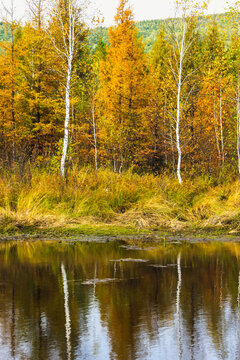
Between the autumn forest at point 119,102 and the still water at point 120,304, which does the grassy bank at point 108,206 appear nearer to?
the still water at point 120,304

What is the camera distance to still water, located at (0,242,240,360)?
16.7 ft

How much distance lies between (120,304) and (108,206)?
9.47 meters

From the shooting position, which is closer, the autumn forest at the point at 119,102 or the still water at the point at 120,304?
the still water at the point at 120,304

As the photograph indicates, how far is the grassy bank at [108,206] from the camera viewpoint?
48.6 feet

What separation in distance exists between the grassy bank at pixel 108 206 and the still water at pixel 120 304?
11.5 feet

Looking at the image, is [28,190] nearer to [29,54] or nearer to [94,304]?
[94,304]

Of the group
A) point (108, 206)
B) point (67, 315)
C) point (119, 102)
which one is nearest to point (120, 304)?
point (67, 315)

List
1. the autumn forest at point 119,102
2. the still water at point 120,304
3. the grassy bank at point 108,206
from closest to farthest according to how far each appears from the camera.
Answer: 1. the still water at point 120,304
2. the grassy bank at point 108,206
3. the autumn forest at point 119,102

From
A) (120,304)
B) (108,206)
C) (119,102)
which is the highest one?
(119,102)

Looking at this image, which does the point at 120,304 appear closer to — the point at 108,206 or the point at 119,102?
the point at 108,206

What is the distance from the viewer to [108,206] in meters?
16.3

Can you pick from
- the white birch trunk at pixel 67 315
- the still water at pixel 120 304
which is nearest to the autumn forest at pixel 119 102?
the still water at pixel 120 304

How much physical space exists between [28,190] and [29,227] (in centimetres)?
167

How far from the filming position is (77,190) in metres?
→ 16.4
